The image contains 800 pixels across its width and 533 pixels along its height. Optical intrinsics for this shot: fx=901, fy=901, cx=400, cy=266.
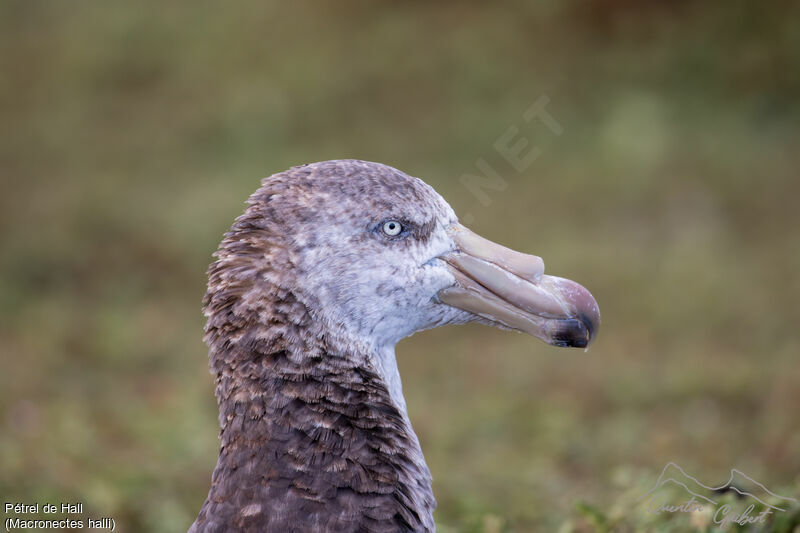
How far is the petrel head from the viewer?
8.38ft

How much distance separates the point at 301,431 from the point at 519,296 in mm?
744

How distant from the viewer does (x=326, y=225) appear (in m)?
2.58

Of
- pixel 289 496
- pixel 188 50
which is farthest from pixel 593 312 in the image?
pixel 188 50

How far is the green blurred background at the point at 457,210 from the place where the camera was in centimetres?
525

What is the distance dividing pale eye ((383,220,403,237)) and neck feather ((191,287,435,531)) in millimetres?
336

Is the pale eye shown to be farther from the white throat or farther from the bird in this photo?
the white throat

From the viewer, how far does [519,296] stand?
2656mm

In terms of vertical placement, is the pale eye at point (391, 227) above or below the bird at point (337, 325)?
above

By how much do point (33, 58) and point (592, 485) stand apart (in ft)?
27.7

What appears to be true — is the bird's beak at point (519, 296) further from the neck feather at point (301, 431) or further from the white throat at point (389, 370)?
the neck feather at point (301, 431)

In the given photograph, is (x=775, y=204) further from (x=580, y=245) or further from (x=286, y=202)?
(x=286, y=202)
